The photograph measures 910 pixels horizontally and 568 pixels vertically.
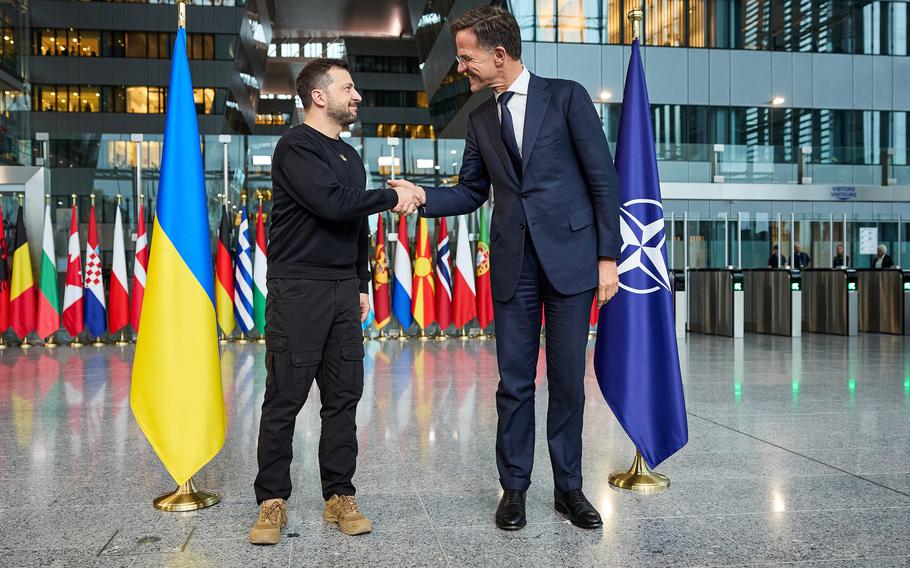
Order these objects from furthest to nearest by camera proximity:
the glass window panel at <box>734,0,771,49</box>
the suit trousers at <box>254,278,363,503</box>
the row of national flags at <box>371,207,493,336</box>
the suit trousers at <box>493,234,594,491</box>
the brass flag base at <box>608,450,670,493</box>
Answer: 1. the glass window panel at <box>734,0,771,49</box>
2. the row of national flags at <box>371,207,493,336</box>
3. the brass flag base at <box>608,450,670,493</box>
4. the suit trousers at <box>493,234,594,491</box>
5. the suit trousers at <box>254,278,363,503</box>

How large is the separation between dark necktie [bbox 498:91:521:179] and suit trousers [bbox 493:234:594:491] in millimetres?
310

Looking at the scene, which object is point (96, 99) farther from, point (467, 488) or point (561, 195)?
point (561, 195)

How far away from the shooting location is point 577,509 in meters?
3.21

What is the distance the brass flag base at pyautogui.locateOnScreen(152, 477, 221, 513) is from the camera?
3.44m

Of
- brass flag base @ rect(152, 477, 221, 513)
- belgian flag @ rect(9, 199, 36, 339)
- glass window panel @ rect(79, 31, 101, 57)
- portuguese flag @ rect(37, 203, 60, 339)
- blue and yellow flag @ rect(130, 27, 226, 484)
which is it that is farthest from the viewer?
glass window panel @ rect(79, 31, 101, 57)

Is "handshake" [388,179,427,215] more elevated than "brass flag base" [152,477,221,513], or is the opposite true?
"handshake" [388,179,427,215]

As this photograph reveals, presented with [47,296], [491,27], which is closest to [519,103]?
[491,27]

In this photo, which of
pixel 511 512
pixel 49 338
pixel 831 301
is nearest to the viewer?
pixel 511 512

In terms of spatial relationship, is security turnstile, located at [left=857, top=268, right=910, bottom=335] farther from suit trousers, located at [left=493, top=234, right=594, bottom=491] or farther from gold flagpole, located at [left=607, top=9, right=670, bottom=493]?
suit trousers, located at [left=493, top=234, right=594, bottom=491]

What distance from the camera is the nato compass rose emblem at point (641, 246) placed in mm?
3879

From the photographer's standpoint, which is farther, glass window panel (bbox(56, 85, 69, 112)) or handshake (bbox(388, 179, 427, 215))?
glass window panel (bbox(56, 85, 69, 112))

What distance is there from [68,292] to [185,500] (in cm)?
994

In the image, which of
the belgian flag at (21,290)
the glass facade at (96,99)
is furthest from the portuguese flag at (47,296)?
the glass facade at (96,99)

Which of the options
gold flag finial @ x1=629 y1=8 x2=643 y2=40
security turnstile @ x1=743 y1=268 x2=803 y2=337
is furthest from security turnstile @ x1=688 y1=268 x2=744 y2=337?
gold flag finial @ x1=629 y1=8 x2=643 y2=40
